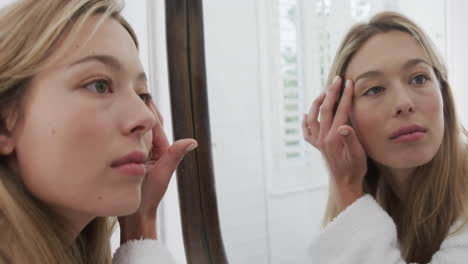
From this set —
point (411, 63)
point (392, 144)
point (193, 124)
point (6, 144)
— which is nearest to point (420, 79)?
point (411, 63)

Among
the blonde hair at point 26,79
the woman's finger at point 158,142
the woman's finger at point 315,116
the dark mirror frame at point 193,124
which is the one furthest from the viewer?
the dark mirror frame at point 193,124

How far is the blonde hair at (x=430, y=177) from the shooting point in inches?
32.4

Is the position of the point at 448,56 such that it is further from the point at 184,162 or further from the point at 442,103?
the point at 184,162

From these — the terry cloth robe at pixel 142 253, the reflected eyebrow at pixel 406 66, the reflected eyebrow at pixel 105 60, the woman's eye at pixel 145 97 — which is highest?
the reflected eyebrow at pixel 105 60

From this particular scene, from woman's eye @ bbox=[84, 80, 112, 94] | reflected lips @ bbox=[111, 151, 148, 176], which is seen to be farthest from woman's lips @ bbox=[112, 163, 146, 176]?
woman's eye @ bbox=[84, 80, 112, 94]

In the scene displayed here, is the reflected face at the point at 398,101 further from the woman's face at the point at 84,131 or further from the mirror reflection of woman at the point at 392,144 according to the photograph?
the woman's face at the point at 84,131

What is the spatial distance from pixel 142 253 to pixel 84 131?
0.85 ft

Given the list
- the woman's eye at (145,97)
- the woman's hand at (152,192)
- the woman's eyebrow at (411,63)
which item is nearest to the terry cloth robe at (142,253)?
the woman's hand at (152,192)

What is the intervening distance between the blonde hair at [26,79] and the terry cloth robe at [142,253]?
0.38 ft

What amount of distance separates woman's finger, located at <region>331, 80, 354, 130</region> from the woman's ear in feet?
1.97

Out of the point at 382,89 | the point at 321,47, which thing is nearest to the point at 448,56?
the point at 321,47

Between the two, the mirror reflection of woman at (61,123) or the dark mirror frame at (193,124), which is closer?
the mirror reflection of woman at (61,123)

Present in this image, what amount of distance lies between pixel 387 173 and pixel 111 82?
2.33 feet

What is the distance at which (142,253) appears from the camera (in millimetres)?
646
